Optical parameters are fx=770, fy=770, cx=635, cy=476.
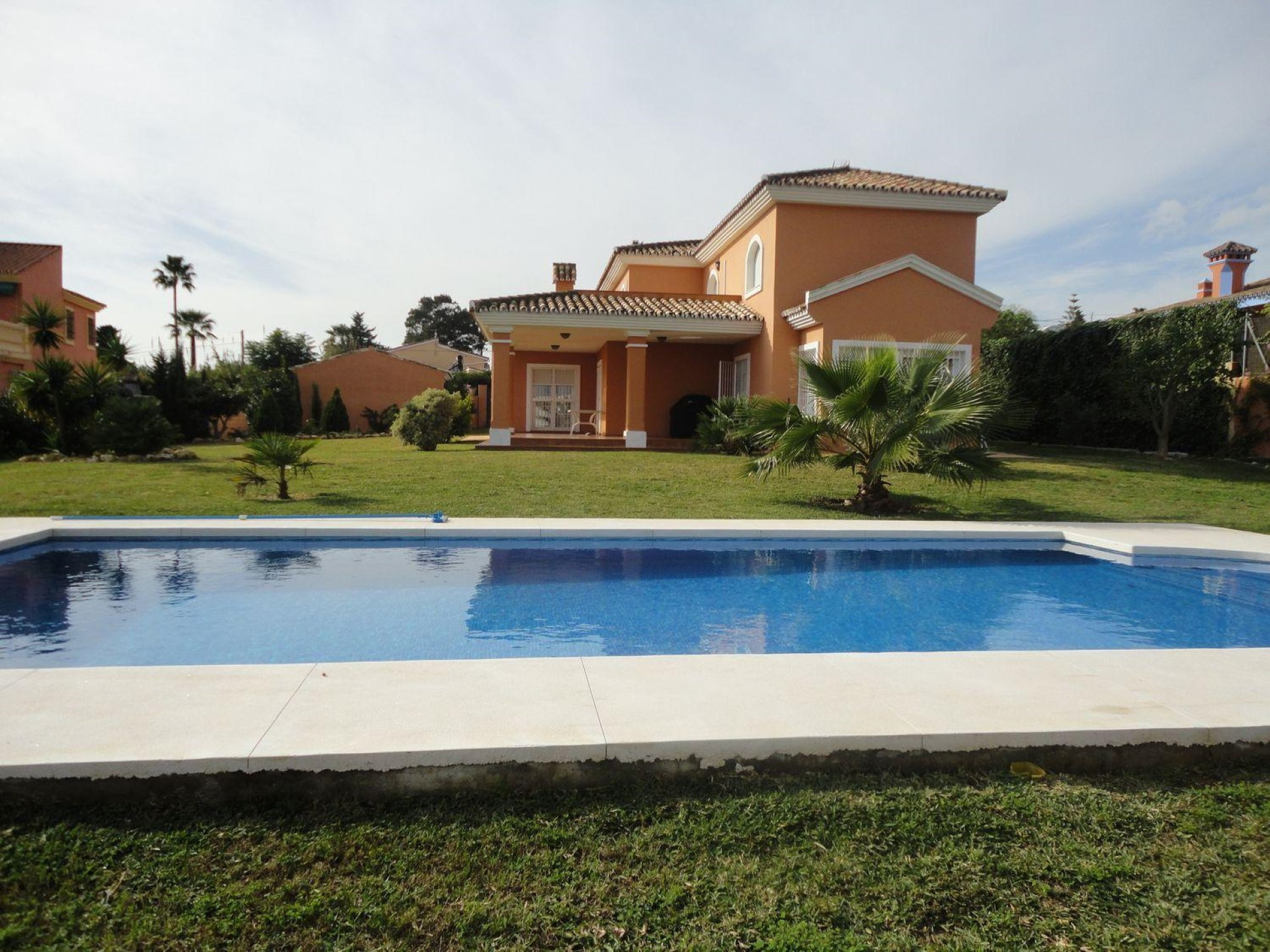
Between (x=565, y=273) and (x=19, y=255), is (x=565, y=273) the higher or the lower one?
the lower one

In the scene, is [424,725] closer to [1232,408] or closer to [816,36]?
[816,36]

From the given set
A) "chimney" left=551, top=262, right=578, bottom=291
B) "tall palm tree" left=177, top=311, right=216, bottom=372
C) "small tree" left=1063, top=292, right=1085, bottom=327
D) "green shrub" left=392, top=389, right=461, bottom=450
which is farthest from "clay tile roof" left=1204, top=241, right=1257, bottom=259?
"tall palm tree" left=177, top=311, right=216, bottom=372

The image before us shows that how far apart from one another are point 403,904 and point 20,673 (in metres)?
3.04

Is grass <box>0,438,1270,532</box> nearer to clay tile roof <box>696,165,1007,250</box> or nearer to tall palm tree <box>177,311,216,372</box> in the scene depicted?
clay tile roof <box>696,165,1007,250</box>

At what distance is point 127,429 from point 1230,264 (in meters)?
34.6

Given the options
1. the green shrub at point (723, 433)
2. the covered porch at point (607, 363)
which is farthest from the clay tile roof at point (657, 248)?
the green shrub at point (723, 433)

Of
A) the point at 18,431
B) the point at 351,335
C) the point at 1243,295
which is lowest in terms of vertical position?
the point at 18,431

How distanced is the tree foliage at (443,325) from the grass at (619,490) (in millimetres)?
66610

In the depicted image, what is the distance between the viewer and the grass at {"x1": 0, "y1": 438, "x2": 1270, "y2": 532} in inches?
451

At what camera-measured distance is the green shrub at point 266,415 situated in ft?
110

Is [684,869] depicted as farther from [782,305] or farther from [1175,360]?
[1175,360]

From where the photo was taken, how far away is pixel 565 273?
28.1 meters

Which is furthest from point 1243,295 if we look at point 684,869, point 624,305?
Result: point 684,869

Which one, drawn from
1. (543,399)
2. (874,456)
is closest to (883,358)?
(874,456)
